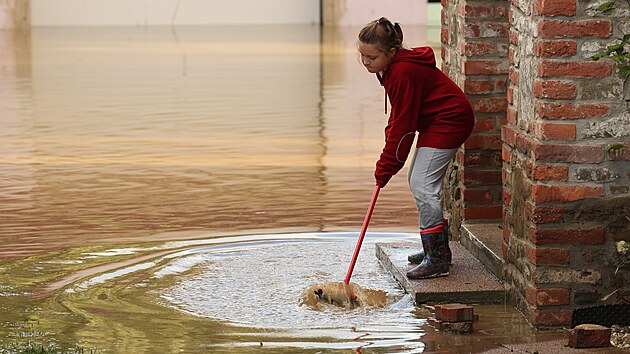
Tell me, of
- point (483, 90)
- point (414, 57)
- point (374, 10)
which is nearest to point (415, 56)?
point (414, 57)

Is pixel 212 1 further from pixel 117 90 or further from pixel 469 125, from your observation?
pixel 469 125

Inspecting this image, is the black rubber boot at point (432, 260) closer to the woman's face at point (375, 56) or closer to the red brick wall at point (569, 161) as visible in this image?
the red brick wall at point (569, 161)

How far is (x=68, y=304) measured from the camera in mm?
5547

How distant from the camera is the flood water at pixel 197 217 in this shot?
5.12 m

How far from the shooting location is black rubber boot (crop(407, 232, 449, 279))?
5793 mm

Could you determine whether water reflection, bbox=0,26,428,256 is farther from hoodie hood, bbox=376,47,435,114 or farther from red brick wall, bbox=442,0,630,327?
red brick wall, bbox=442,0,630,327

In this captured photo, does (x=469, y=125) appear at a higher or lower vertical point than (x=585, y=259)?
higher

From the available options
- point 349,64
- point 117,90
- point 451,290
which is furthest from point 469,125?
point 349,64

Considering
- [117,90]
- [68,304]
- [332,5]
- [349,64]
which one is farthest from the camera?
[332,5]

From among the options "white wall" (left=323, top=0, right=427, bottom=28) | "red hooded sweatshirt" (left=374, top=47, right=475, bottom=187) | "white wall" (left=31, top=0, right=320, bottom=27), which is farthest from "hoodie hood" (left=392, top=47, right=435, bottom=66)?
"white wall" (left=31, top=0, right=320, bottom=27)

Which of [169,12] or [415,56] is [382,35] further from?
[169,12]

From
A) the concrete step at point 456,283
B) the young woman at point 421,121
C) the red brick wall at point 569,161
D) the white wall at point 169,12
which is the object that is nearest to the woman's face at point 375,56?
the young woman at point 421,121

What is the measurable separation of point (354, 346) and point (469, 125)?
1380 millimetres

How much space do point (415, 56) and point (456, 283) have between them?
38.8 inches
